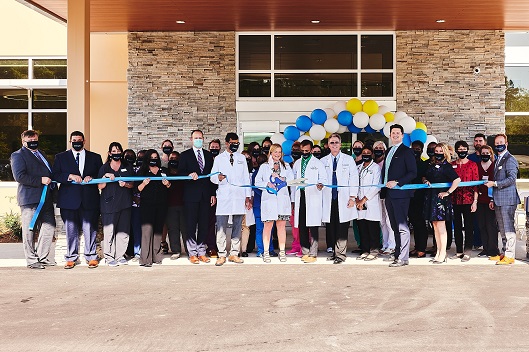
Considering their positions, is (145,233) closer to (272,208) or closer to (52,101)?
(272,208)

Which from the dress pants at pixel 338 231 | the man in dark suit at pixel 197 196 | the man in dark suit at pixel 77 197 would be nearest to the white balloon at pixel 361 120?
the dress pants at pixel 338 231

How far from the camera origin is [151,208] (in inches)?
427

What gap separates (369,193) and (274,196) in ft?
5.21

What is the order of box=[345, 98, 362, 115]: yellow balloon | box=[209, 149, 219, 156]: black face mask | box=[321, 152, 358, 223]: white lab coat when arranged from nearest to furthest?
box=[321, 152, 358, 223]: white lab coat < box=[209, 149, 219, 156]: black face mask < box=[345, 98, 362, 115]: yellow balloon

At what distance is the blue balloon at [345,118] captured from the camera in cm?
1451

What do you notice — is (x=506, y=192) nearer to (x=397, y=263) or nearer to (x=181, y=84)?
(x=397, y=263)

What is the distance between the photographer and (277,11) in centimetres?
1462

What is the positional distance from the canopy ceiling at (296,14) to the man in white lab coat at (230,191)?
3993mm

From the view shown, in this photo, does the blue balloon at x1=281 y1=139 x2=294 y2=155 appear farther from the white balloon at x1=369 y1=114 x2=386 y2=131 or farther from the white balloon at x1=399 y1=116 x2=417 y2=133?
the white balloon at x1=399 y1=116 x2=417 y2=133

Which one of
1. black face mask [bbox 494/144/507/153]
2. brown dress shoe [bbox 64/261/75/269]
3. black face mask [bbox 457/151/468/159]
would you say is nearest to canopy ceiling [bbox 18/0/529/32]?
black face mask [bbox 457/151/468/159]

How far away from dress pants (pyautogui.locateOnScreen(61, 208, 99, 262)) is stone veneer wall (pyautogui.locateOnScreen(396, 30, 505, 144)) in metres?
8.67

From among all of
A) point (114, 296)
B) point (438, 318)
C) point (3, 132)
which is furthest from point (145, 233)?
point (3, 132)

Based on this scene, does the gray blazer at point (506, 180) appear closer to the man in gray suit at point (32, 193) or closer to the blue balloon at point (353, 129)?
the blue balloon at point (353, 129)

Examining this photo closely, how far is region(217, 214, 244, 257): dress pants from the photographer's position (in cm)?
1109
